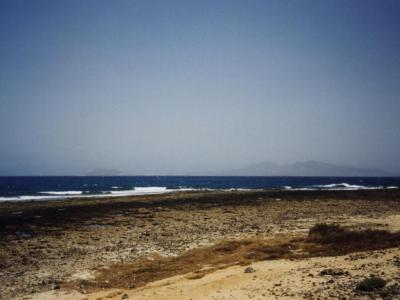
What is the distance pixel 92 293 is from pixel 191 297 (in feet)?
12.6

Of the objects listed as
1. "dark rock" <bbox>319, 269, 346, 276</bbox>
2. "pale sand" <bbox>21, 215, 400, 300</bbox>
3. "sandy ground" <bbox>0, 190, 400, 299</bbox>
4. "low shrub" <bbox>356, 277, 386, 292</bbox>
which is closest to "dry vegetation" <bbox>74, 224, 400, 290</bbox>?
"sandy ground" <bbox>0, 190, 400, 299</bbox>

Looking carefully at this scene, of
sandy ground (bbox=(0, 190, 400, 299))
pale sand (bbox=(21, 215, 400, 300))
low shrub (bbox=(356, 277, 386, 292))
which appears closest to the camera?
low shrub (bbox=(356, 277, 386, 292))

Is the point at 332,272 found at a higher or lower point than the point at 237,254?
higher

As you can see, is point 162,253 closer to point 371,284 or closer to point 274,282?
point 274,282

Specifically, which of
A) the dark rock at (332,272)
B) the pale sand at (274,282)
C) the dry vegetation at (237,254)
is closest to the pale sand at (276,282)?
the pale sand at (274,282)

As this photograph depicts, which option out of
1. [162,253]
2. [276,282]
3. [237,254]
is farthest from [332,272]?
[162,253]

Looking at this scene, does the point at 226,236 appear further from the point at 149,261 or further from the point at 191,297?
the point at 191,297

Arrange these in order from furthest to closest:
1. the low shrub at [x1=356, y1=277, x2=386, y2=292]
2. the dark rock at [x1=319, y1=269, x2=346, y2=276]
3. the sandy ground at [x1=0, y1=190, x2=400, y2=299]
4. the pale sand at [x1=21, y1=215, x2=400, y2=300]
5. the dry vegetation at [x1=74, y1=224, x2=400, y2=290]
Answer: the dry vegetation at [x1=74, y1=224, x2=400, y2=290] → the dark rock at [x1=319, y1=269, x2=346, y2=276] → the sandy ground at [x1=0, y1=190, x2=400, y2=299] → the pale sand at [x1=21, y1=215, x2=400, y2=300] → the low shrub at [x1=356, y1=277, x2=386, y2=292]

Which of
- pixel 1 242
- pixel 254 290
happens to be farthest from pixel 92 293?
pixel 1 242

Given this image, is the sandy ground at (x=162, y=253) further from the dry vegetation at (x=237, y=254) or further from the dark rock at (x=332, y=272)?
the dry vegetation at (x=237, y=254)

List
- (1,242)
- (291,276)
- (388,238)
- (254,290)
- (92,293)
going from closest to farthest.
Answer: (254,290), (291,276), (92,293), (388,238), (1,242)

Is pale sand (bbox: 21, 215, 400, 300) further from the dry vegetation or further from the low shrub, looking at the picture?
the dry vegetation

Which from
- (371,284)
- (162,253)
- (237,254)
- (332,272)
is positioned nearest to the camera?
(371,284)

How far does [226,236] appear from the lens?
20.8m
